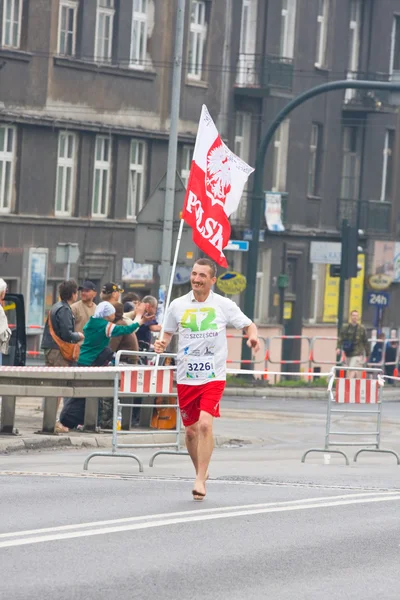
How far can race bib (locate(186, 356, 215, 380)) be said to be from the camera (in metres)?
12.7

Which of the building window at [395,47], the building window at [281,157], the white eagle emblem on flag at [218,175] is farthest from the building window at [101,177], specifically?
the white eagle emblem on flag at [218,175]

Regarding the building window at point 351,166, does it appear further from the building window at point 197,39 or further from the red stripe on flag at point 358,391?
the red stripe on flag at point 358,391

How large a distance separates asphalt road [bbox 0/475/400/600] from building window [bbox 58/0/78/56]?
24.7 metres

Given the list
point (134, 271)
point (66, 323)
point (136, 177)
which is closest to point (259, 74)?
point (136, 177)

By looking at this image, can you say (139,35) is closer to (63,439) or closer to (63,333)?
(63,333)

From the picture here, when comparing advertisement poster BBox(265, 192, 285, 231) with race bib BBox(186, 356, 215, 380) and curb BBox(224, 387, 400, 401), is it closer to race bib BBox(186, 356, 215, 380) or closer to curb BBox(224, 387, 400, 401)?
curb BBox(224, 387, 400, 401)

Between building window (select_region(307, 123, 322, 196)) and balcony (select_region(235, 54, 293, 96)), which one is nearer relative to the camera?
balcony (select_region(235, 54, 293, 96))

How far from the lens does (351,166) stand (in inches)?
1977

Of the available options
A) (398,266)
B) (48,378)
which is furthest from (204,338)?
(398,266)

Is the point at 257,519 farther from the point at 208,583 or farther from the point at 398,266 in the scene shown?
the point at 398,266

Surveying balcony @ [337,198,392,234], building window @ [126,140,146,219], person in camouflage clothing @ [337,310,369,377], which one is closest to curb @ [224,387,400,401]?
person in camouflage clothing @ [337,310,369,377]

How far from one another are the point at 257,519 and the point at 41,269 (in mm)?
25683

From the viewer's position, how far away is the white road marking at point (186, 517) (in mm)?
10023

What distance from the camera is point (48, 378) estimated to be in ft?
59.7
